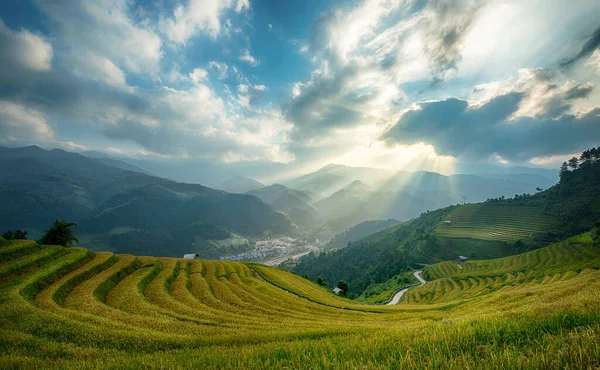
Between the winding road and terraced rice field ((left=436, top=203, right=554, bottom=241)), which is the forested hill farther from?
the winding road

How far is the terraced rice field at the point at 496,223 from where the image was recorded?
388 feet

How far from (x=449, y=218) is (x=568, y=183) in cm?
6786

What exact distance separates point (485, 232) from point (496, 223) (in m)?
17.2

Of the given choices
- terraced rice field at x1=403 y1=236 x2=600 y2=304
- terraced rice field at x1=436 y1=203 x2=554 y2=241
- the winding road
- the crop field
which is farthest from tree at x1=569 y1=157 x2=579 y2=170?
the crop field

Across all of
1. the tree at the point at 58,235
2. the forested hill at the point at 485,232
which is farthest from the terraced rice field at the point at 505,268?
the tree at the point at 58,235

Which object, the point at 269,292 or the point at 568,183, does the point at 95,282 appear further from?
the point at 568,183

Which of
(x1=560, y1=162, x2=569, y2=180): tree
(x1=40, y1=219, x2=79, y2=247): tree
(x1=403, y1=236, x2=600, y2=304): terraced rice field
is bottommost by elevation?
(x1=403, y1=236, x2=600, y2=304): terraced rice field

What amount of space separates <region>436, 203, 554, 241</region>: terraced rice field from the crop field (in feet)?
458

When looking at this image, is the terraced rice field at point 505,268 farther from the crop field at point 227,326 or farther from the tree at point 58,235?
the tree at point 58,235

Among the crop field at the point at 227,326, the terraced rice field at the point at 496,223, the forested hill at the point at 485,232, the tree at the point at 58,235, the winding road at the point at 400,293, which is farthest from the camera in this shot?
the terraced rice field at the point at 496,223

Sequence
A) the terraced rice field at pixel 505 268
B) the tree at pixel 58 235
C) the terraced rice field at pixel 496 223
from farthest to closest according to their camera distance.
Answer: the terraced rice field at pixel 496 223
the terraced rice field at pixel 505 268
the tree at pixel 58 235

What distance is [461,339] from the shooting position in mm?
4043

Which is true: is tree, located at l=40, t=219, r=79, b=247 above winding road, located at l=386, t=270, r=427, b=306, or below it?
above

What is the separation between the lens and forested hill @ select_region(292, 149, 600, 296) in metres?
109
